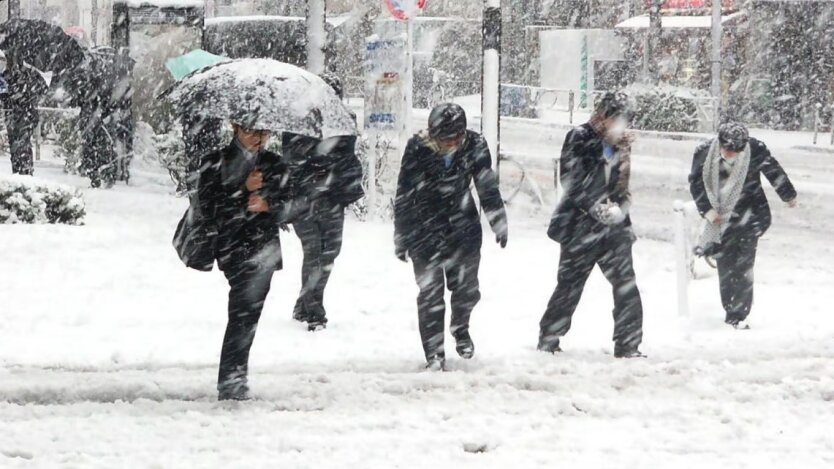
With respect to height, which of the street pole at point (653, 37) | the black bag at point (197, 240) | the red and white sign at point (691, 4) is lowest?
the black bag at point (197, 240)

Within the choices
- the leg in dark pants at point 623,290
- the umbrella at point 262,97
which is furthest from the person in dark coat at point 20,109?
the leg in dark pants at point 623,290

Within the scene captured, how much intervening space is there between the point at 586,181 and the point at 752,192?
6.61 ft

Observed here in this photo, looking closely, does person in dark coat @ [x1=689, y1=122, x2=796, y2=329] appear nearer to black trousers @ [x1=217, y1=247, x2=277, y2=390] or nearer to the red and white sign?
black trousers @ [x1=217, y1=247, x2=277, y2=390]

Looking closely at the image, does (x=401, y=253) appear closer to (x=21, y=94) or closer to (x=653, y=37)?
(x=21, y=94)

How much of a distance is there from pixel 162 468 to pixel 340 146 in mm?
3755

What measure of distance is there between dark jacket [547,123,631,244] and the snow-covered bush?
76.5 feet

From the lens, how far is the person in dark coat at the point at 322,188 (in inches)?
346

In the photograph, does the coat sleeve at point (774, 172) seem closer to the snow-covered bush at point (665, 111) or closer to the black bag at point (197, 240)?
the black bag at point (197, 240)

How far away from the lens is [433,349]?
7.64 meters

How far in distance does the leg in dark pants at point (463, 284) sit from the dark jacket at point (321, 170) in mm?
1434

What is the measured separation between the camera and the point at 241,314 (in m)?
6.62

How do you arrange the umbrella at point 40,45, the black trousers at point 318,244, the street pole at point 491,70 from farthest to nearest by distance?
the umbrella at point 40,45 < the street pole at point 491,70 < the black trousers at point 318,244

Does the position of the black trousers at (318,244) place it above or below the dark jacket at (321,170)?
below

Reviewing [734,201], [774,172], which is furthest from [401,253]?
[774,172]
